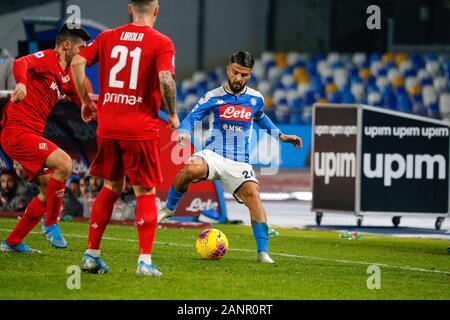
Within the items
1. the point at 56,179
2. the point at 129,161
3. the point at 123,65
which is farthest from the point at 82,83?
the point at 56,179

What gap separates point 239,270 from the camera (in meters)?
10.4

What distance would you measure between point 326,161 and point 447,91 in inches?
594

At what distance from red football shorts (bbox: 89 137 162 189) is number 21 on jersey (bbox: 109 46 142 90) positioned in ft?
1.55

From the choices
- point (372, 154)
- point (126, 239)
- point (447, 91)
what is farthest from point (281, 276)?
point (447, 91)

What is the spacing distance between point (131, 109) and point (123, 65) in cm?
37

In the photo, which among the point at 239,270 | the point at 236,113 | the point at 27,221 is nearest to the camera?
the point at 239,270

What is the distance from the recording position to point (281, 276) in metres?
10.0

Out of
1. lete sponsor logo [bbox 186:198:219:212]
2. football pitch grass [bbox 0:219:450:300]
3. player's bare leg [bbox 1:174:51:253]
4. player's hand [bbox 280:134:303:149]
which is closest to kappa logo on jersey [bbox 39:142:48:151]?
player's bare leg [bbox 1:174:51:253]

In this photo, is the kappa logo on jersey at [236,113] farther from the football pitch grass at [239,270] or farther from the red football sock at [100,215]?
the red football sock at [100,215]

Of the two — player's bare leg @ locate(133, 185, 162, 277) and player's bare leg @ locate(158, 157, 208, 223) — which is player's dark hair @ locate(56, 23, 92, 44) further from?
player's bare leg @ locate(133, 185, 162, 277)

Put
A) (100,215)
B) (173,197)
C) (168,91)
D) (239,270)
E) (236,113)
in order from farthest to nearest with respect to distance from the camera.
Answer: (173,197)
(236,113)
(239,270)
(100,215)
(168,91)

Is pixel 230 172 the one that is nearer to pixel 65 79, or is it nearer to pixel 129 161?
pixel 65 79

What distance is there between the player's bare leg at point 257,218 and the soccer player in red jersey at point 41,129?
1.83m
